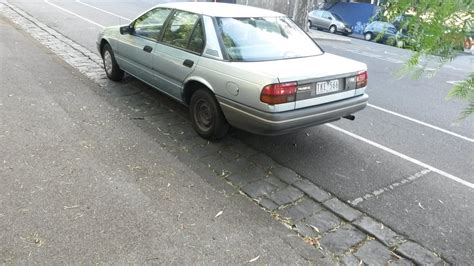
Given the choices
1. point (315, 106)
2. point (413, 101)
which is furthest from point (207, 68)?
point (413, 101)

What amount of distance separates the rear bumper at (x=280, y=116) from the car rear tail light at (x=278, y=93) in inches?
5.6

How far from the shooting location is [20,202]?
333cm

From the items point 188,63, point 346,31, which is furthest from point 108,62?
point 346,31

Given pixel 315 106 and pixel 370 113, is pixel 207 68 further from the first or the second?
pixel 370 113

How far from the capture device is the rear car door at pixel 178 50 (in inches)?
187

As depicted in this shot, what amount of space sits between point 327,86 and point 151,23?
2963 millimetres

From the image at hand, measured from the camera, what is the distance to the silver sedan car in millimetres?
4012

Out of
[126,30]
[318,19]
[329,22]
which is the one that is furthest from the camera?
[318,19]

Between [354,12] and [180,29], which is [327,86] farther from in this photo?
[354,12]

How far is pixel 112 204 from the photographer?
3.42m

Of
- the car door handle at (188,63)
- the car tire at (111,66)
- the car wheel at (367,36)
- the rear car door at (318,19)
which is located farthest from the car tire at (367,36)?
the car door handle at (188,63)

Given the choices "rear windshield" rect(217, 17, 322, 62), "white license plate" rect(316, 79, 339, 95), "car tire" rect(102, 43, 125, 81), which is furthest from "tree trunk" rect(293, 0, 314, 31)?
"white license plate" rect(316, 79, 339, 95)

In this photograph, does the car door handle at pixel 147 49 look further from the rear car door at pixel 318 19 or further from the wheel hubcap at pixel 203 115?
the rear car door at pixel 318 19

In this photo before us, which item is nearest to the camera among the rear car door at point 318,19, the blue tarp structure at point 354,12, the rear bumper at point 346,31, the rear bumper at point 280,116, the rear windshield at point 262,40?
the rear bumper at point 280,116
